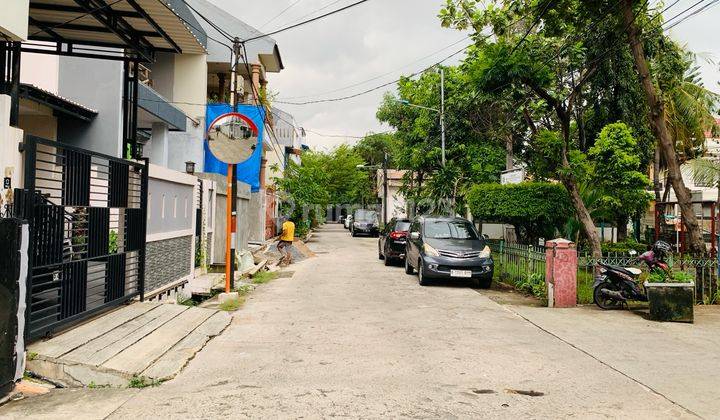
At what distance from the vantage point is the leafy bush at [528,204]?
53.6 feet

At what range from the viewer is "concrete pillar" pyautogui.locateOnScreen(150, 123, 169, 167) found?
20.0m

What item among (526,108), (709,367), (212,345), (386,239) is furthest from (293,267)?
(709,367)

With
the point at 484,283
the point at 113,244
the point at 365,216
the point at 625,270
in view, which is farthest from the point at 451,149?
the point at 113,244

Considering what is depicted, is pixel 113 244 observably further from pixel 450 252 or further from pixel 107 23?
pixel 450 252

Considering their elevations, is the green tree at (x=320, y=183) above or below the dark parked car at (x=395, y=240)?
above

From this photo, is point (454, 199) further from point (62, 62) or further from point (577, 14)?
point (62, 62)

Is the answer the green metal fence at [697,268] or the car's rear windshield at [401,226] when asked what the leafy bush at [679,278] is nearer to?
the green metal fence at [697,268]

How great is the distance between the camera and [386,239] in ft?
65.8

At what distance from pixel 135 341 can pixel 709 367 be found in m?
6.32

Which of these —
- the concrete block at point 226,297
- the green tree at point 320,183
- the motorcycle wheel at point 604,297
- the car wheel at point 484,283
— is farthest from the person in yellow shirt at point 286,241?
the green tree at point 320,183

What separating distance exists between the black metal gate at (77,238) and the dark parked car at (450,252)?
7105mm

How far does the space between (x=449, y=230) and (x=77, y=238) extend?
9.89 metres

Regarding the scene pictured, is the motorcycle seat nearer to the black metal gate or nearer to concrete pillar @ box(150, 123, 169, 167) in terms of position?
the black metal gate

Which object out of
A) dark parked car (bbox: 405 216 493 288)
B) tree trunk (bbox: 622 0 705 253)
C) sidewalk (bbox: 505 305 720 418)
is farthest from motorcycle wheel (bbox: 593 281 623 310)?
dark parked car (bbox: 405 216 493 288)
